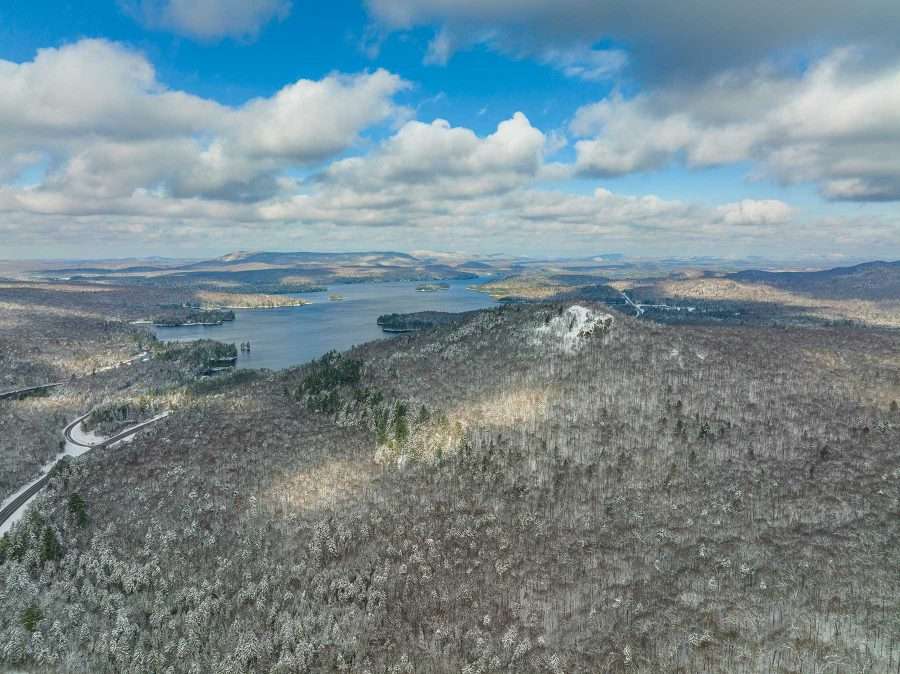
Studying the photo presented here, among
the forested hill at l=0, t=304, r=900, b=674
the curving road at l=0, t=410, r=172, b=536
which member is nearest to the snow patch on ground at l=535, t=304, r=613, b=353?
the forested hill at l=0, t=304, r=900, b=674

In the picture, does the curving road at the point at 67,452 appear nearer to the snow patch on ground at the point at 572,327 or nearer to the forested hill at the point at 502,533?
the forested hill at the point at 502,533

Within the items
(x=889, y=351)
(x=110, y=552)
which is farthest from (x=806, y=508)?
(x=889, y=351)

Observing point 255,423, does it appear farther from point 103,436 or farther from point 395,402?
point 103,436

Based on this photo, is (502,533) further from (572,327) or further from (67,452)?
(67,452)

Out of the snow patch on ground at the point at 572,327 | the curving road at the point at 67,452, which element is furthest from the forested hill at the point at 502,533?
the snow patch on ground at the point at 572,327

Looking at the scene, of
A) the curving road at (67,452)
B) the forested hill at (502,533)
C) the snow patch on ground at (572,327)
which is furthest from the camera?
the snow patch on ground at (572,327)

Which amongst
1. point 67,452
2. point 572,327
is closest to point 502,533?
point 572,327

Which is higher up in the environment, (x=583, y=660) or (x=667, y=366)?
(x=667, y=366)
